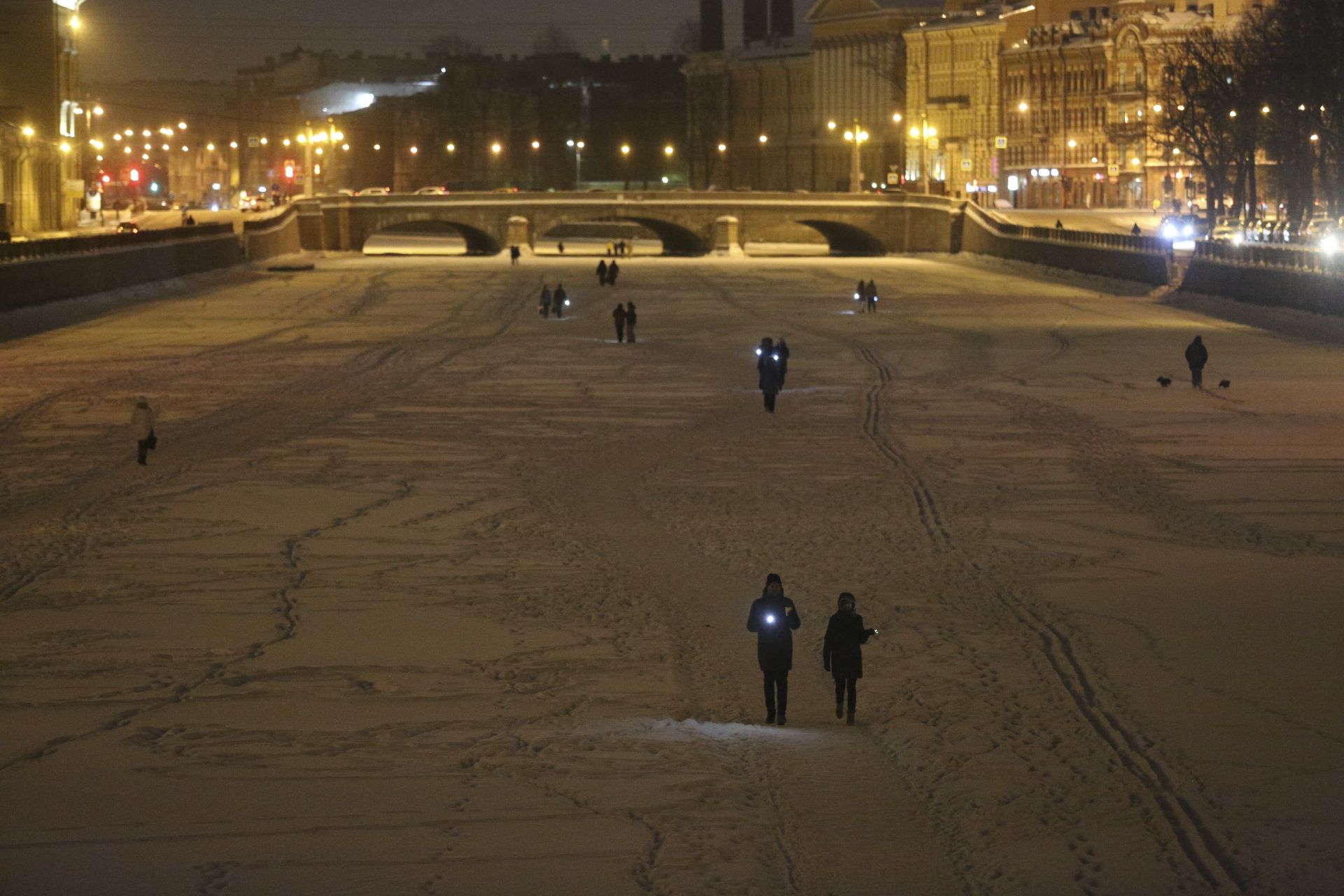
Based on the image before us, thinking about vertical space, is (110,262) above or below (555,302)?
above

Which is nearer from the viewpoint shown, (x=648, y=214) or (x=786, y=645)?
(x=786, y=645)

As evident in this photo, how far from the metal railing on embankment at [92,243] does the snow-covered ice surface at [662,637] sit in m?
14.1

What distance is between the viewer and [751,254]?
97.6 meters

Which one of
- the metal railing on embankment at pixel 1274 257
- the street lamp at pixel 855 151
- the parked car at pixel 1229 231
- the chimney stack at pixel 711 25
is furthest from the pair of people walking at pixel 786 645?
the chimney stack at pixel 711 25

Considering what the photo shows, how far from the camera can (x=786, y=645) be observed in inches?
533

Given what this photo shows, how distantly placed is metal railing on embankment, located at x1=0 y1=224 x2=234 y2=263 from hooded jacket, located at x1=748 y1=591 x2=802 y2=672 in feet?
125

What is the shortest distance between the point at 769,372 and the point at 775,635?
17993mm

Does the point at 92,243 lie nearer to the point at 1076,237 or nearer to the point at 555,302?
the point at 555,302

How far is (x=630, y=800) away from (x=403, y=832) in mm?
1407

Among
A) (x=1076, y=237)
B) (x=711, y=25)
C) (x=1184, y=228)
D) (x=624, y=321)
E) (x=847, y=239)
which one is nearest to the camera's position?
(x=624, y=321)

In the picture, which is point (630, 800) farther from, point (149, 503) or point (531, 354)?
point (531, 354)

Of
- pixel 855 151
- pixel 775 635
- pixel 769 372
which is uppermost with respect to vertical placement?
pixel 855 151

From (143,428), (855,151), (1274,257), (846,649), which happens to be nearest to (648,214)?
(855,151)

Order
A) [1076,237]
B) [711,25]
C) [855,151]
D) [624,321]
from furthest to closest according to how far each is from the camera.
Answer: [711,25] < [855,151] < [1076,237] < [624,321]
